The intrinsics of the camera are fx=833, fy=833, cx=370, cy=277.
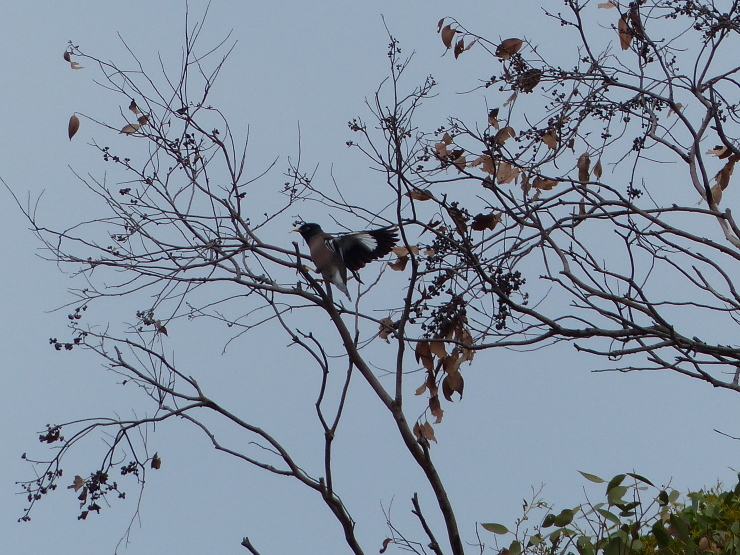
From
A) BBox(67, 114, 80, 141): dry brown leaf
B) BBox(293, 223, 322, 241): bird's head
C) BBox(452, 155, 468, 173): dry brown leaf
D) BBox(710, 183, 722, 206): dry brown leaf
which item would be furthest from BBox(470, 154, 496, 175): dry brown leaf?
BBox(293, 223, 322, 241): bird's head

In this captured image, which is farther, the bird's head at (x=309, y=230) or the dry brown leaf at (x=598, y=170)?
the bird's head at (x=309, y=230)

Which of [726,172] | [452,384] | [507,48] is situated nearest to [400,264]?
[452,384]

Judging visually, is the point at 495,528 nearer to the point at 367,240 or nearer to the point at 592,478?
the point at 592,478

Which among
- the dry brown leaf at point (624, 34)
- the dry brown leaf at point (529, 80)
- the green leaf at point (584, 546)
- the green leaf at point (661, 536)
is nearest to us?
the green leaf at point (661, 536)

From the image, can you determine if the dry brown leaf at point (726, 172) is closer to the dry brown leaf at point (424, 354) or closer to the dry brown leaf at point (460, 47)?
the dry brown leaf at point (460, 47)

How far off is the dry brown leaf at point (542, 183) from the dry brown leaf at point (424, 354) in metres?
0.80

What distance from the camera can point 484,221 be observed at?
331 cm

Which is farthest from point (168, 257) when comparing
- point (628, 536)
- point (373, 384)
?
point (628, 536)

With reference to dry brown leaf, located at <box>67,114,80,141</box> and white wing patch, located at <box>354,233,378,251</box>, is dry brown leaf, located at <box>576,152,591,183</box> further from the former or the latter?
dry brown leaf, located at <box>67,114,80,141</box>

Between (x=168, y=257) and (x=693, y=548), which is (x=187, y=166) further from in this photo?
(x=693, y=548)

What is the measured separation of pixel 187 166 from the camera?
3592mm

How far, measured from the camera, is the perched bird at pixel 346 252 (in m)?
4.62

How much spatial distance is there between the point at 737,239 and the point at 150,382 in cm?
240

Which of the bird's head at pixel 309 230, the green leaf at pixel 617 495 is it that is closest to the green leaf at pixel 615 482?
the green leaf at pixel 617 495
